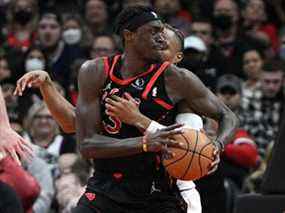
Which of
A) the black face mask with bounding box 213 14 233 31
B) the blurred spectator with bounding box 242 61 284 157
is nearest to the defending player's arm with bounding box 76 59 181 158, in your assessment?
the blurred spectator with bounding box 242 61 284 157

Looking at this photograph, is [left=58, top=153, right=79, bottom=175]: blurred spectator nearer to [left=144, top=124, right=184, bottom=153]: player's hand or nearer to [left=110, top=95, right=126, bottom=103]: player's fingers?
[left=110, top=95, right=126, bottom=103]: player's fingers

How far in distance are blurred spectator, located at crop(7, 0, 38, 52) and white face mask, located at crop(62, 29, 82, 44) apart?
504 mm

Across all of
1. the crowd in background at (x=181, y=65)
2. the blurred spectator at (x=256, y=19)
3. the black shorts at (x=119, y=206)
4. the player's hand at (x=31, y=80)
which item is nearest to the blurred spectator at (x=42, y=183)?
the crowd in background at (x=181, y=65)

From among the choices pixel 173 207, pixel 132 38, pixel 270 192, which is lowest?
pixel 270 192

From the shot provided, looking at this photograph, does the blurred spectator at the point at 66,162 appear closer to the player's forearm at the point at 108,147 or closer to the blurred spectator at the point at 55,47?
the blurred spectator at the point at 55,47

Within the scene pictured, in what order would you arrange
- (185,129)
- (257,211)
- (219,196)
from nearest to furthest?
(185,129)
(257,211)
(219,196)

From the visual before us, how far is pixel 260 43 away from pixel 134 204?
7785mm

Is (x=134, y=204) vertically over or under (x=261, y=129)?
over

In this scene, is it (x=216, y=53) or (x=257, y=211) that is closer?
(x=257, y=211)

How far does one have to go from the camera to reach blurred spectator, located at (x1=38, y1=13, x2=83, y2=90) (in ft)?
46.5

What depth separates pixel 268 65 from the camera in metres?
13.1

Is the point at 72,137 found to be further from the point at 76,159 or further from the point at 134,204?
the point at 134,204

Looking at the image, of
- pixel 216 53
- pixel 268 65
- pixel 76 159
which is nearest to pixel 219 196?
pixel 76 159

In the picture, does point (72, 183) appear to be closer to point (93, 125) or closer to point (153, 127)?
point (93, 125)
